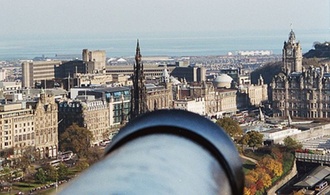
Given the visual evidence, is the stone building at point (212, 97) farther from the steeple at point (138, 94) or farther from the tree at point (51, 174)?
the tree at point (51, 174)

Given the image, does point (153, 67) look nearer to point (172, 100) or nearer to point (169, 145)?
point (172, 100)

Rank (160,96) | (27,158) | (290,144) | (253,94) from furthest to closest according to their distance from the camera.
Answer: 1. (253,94)
2. (160,96)
3. (290,144)
4. (27,158)

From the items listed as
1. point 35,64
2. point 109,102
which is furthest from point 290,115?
point 35,64

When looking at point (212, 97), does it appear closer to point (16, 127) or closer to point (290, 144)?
point (290, 144)

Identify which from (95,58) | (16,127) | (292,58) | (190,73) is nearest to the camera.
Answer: (16,127)

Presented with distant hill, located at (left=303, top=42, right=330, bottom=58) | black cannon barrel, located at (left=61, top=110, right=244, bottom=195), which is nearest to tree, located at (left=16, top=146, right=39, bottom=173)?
black cannon barrel, located at (left=61, top=110, right=244, bottom=195)

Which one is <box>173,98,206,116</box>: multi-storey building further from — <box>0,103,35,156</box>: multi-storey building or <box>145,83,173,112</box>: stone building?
<box>0,103,35,156</box>: multi-storey building

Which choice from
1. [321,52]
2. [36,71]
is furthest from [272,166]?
[321,52]
